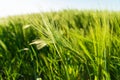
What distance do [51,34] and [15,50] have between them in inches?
45.0

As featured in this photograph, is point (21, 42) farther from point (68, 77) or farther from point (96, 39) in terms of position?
point (96, 39)

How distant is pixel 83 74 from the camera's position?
975 mm

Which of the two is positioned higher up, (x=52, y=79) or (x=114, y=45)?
(x=114, y=45)

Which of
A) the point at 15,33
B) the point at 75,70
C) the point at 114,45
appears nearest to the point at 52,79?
the point at 75,70

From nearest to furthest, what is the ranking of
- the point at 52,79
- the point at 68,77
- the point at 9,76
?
the point at 68,77
the point at 52,79
the point at 9,76

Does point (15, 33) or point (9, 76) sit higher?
point (15, 33)

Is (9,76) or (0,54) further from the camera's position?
(0,54)

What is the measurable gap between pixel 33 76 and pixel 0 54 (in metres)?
0.35

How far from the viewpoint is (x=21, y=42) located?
1.94 meters

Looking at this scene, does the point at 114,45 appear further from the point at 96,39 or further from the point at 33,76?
the point at 33,76

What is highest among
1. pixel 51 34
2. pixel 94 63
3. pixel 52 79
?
pixel 51 34

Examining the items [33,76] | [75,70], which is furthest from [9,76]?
[75,70]

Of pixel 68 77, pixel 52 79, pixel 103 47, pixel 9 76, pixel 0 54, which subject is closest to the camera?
pixel 103 47

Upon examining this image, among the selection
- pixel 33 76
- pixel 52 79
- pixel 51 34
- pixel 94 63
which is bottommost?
pixel 33 76
